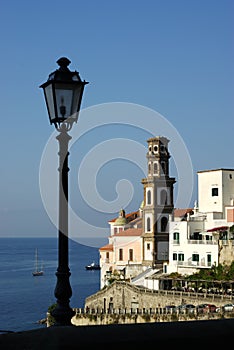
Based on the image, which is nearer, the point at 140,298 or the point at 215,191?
the point at 140,298

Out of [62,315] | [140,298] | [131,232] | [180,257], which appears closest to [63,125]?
[62,315]

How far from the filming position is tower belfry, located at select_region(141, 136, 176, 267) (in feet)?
238

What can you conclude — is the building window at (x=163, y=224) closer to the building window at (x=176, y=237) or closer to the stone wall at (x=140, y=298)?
the building window at (x=176, y=237)

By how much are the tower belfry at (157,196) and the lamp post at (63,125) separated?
6378 cm

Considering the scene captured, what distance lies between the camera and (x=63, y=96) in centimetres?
858

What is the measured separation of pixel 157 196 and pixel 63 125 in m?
64.6

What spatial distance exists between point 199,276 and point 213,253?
9.23 feet

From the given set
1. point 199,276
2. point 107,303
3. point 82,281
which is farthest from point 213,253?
point 82,281

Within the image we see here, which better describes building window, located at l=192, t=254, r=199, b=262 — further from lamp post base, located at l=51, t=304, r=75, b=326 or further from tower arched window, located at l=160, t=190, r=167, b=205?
lamp post base, located at l=51, t=304, r=75, b=326

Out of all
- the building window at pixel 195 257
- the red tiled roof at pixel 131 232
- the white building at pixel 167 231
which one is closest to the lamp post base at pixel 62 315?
the white building at pixel 167 231

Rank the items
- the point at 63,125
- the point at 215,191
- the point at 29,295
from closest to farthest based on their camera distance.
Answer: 1. the point at 63,125
2. the point at 215,191
3. the point at 29,295

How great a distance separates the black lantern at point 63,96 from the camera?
8.55 metres

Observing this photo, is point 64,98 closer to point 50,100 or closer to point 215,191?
point 50,100

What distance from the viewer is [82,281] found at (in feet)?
412
